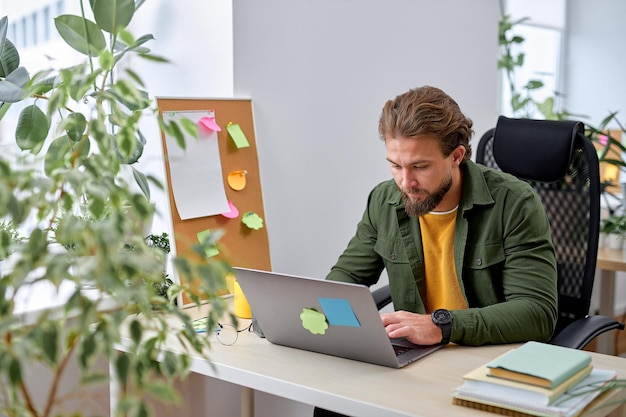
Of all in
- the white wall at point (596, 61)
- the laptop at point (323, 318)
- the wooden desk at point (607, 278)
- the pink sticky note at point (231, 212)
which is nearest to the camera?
the laptop at point (323, 318)

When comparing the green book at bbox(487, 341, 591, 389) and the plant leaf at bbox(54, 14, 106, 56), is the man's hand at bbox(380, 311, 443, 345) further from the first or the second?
the plant leaf at bbox(54, 14, 106, 56)

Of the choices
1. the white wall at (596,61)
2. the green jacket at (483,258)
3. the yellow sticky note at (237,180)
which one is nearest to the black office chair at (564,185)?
the green jacket at (483,258)

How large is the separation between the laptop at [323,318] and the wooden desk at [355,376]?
0.02m

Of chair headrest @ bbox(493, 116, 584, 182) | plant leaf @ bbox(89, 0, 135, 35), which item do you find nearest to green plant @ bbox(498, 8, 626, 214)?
chair headrest @ bbox(493, 116, 584, 182)

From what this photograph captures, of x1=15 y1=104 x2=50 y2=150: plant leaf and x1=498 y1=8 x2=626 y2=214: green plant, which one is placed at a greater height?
x1=498 y1=8 x2=626 y2=214: green plant

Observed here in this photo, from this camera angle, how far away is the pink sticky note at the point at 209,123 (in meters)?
2.32

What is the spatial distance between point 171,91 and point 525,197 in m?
1.14

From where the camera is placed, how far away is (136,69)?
2582 millimetres

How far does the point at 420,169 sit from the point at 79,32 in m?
0.94

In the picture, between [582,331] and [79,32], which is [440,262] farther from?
[79,32]

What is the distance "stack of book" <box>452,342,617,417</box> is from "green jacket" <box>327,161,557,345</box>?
32cm

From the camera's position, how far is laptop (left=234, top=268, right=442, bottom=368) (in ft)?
5.25

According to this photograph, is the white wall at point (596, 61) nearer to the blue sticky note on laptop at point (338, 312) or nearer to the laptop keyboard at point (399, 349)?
the laptop keyboard at point (399, 349)

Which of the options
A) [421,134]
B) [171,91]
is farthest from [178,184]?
[421,134]
